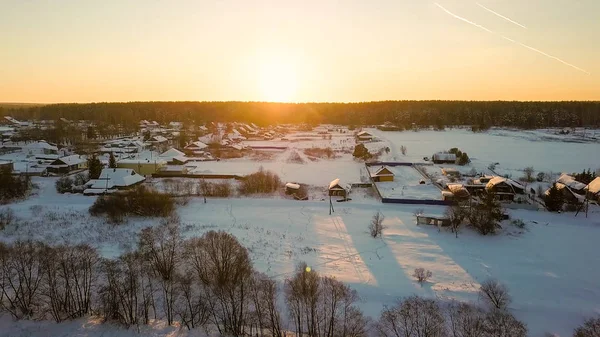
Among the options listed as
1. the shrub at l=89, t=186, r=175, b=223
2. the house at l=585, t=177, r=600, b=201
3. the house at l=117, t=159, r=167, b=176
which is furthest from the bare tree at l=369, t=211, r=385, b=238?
the house at l=117, t=159, r=167, b=176

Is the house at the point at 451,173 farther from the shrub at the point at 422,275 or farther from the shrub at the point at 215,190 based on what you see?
the shrub at the point at 422,275

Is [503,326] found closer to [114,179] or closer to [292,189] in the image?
[292,189]

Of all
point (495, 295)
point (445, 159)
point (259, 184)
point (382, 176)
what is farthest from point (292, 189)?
point (445, 159)

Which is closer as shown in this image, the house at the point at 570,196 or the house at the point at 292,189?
the house at the point at 570,196

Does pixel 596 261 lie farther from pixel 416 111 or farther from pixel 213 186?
pixel 416 111

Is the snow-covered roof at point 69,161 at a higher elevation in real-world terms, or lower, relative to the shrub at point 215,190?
higher

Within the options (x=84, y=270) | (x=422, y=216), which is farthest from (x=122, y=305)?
(x=422, y=216)

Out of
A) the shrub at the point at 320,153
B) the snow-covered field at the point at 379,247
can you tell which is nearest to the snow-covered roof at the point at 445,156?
the snow-covered field at the point at 379,247
